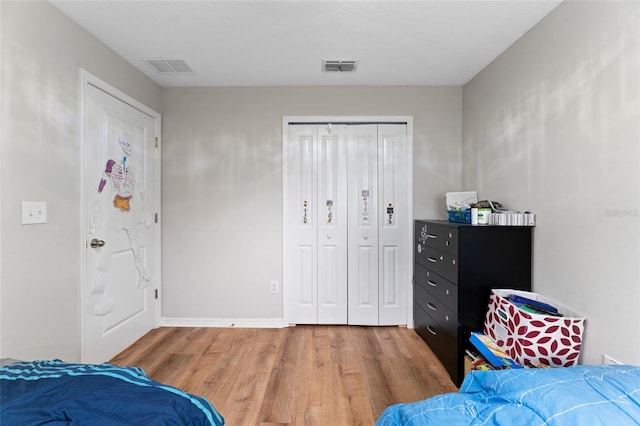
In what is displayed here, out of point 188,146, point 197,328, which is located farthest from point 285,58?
point 197,328

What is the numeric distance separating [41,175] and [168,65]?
4.47 feet

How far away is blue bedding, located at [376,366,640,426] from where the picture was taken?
2.78ft

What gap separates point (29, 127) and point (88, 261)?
91 centimetres

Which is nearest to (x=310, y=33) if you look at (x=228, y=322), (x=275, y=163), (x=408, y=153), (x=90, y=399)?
(x=275, y=163)

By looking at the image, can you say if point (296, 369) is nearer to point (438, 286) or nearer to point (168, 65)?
point (438, 286)

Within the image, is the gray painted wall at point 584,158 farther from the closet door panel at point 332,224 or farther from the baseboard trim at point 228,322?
the baseboard trim at point 228,322

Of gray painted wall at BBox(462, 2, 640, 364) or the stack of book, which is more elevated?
gray painted wall at BBox(462, 2, 640, 364)

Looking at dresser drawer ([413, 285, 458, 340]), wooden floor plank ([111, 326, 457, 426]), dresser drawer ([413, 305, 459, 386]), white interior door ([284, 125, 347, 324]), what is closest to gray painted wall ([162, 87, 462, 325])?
white interior door ([284, 125, 347, 324])

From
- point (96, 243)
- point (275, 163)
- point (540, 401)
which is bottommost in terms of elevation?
point (540, 401)

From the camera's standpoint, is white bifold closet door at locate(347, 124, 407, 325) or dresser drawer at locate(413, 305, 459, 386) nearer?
dresser drawer at locate(413, 305, 459, 386)

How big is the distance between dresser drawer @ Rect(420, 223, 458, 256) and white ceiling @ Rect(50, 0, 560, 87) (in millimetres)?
1348

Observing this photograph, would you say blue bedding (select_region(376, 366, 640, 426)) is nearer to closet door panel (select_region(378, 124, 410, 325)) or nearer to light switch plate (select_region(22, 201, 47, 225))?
closet door panel (select_region(378, 124, 410, 325))

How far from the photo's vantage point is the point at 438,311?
2.31 m

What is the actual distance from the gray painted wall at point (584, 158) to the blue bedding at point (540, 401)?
0.52 meters
